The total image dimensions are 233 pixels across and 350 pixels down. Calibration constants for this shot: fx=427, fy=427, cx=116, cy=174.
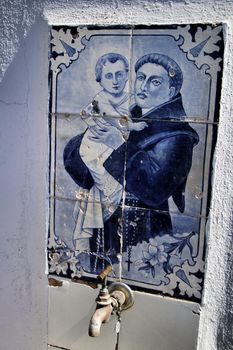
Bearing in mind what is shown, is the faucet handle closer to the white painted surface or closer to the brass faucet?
the brass faucet

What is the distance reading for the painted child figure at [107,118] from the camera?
1.25 meters

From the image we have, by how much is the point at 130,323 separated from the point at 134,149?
54 centimetres

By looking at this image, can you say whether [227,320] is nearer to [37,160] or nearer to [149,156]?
[149,156]

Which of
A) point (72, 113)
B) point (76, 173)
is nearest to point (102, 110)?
point (72, 113)

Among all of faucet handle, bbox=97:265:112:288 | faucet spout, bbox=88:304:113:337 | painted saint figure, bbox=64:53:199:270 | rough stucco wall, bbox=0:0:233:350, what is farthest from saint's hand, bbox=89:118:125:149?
faucet spout, bbox=88:304:113:337

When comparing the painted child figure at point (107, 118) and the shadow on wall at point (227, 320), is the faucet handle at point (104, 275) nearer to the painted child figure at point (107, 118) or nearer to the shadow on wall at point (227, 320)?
the painted child figure at point (107, 118)

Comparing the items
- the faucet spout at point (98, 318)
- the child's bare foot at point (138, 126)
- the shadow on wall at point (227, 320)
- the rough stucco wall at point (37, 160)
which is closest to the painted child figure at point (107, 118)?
the child's bare foot at point (138, 126)

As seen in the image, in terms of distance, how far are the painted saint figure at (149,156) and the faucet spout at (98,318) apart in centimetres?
17

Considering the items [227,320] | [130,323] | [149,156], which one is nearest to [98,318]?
[130,323]

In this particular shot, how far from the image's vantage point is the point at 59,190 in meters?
1.37

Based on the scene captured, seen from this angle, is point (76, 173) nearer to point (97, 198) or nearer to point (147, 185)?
point (97, 198)

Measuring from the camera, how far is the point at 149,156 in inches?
49.5

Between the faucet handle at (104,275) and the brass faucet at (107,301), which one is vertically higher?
the faucet handle at (104,275)

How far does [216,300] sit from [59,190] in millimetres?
582
